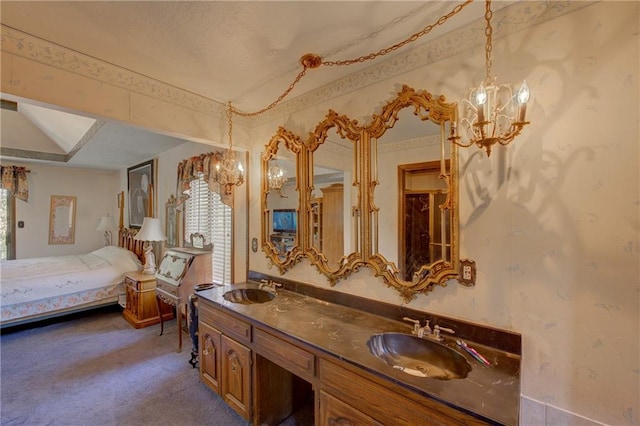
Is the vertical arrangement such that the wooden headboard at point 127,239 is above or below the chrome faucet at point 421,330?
above

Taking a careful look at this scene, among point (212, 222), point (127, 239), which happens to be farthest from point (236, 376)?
point (127, 239)

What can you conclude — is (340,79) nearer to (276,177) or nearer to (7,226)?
(276,177)

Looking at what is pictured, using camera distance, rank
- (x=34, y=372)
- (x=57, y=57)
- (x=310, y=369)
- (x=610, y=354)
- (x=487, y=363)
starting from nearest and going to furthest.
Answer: (x=610, y=354) < (x=487, y=363) < (x=310, y=369) < (x=57, y=57) < (x=34, y=372)

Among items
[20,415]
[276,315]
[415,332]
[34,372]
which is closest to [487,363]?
[415,332]

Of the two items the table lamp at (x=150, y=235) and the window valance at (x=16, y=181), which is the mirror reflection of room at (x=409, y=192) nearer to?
the table lamp at (x=150, y=235)

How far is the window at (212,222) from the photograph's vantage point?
3.06 metres

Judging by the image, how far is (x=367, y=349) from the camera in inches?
50.9

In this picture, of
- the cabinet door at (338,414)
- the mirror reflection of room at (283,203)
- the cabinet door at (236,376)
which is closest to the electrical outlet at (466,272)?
the cabinet door at (338,414)

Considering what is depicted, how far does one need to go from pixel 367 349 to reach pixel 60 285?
4258 mm

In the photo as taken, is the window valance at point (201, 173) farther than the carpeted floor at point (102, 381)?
Yes

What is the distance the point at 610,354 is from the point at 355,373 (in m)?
1.01

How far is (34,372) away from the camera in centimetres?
254

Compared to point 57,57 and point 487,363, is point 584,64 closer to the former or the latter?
point 487,363

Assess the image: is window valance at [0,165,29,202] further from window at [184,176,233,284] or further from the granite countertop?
the granite countertop
